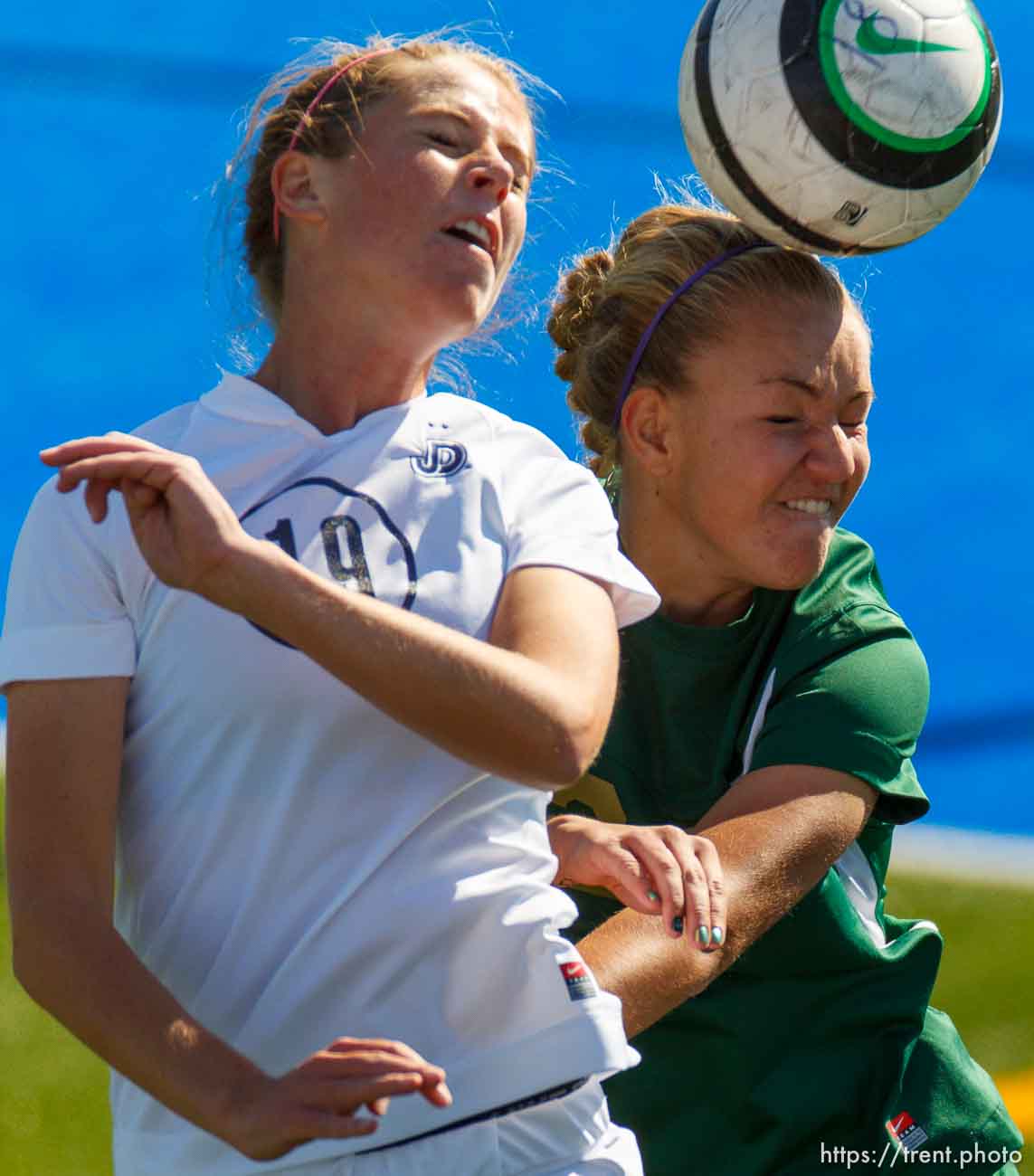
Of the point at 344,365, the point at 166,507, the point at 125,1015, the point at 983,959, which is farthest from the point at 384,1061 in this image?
the point at 983,959

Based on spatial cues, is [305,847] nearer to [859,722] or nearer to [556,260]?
[859,722]

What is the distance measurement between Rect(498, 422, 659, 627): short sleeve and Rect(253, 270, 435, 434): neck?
5.8 inches

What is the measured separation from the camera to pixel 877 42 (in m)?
2.93

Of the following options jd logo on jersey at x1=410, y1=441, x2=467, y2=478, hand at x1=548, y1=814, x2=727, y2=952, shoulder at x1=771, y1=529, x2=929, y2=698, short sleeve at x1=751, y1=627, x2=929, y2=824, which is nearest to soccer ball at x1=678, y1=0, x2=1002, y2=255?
shoulder at x1=771, y1=529, x2=929, y2=698

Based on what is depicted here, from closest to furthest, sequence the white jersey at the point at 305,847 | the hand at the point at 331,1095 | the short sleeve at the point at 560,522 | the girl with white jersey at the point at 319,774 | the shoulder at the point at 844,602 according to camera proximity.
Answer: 1. the hand at the point at 331,1095
2. the girl with white jersey at the point at 319,774
3. the white jersey at the point at 305,847
4. the short sleeve at the point at 560,522
5. the shoulder at the point at 844,602

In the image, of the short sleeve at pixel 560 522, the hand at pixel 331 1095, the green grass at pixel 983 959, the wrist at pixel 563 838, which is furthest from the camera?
the green grass at pixel 983 959

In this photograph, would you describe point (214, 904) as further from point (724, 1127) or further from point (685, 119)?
point (685, 119)

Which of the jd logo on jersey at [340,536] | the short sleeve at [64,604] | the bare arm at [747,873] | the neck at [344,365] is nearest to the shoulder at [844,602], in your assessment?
the bare arm at [747,873]

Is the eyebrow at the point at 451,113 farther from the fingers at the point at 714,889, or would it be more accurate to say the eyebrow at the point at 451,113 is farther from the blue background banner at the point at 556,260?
the blue background banner at the point at 556,260

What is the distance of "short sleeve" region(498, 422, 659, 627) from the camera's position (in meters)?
2.19

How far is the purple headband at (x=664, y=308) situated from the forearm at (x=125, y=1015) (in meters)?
1.51

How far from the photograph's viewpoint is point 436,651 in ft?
6.25

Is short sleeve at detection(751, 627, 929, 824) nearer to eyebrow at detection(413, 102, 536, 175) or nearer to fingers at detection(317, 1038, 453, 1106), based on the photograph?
eyebrow at detection(413, 102, 536, 175)

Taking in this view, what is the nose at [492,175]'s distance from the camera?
7.69 feet
